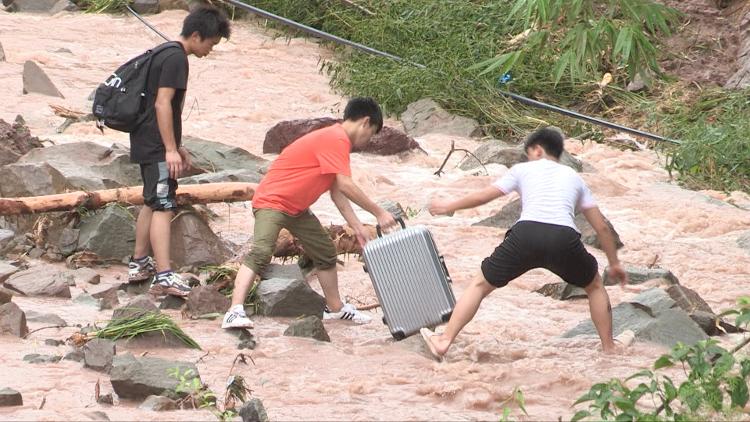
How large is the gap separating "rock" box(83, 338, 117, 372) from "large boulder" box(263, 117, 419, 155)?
5.90m

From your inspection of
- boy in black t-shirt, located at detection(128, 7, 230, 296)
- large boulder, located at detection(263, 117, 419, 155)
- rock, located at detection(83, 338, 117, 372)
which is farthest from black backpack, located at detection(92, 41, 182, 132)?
large boulder, located at detection(263, 117, 419, 155)

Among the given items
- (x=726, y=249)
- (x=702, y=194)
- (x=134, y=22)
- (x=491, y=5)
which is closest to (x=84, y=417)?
(x=726, y=249)

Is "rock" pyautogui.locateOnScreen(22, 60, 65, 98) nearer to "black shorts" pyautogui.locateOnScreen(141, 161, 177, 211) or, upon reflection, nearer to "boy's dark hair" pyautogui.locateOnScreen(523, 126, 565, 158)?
"black shorts" pyautogui.locateOnScreen(141, 161, 177, 211)

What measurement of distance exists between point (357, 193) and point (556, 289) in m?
1.87

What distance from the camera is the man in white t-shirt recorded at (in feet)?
18.1

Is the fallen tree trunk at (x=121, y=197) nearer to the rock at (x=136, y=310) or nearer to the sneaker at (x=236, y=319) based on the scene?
the rock at (x=136, y=310)

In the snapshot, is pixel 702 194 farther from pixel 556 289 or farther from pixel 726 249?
pixel 556 289

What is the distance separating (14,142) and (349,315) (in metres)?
3.73

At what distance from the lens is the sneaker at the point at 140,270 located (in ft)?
22.2

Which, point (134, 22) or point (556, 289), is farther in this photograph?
point (134, 22)

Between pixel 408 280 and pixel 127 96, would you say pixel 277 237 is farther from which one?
pixel 127 96

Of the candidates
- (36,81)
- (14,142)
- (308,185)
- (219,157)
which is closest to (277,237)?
(308,185)

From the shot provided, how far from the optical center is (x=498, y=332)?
21.0 feet

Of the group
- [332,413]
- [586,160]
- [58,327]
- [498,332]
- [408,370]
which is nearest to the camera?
[332,413]
